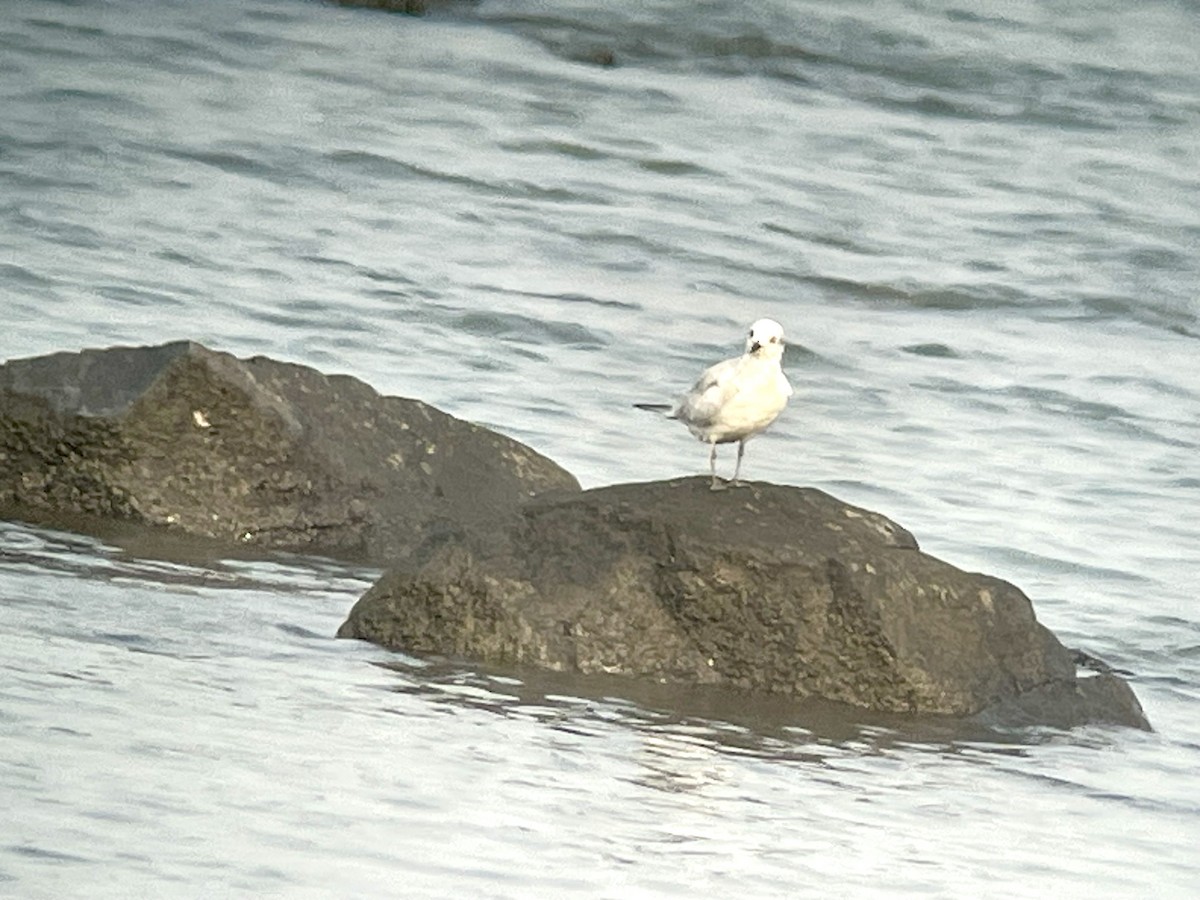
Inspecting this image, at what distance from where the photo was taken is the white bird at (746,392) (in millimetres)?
7727

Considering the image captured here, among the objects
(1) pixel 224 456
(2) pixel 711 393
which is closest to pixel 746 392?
(2) pixel 711 393

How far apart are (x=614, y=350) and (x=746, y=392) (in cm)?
608

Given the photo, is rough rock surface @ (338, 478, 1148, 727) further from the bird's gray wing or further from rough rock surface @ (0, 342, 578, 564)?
rough rock surface @ (0, 342, 578, 564)

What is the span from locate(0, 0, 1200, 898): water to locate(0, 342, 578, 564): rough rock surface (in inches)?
14.4

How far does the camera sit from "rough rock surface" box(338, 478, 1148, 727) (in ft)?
23.9

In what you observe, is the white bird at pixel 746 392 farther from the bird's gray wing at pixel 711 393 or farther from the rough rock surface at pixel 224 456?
the rough rock surface at pixel 224 456

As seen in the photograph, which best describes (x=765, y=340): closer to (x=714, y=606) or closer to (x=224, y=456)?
(x=714, y=606)

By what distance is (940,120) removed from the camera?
21.3m

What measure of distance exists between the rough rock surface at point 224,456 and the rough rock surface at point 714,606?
990mm

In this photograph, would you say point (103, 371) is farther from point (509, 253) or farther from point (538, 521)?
point (509, 253)

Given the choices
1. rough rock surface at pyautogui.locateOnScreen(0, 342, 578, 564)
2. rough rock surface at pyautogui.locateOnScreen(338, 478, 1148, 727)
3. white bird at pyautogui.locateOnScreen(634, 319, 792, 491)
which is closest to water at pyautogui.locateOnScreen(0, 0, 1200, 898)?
rough rock surface at pyautogui.locateOnScreen(338, 478, 1148, 727)

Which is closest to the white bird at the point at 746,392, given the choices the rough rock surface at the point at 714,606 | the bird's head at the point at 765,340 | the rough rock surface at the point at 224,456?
the bird's head at the point at 765,340

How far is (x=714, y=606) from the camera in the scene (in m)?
7.31

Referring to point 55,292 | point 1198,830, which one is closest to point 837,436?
point 55,292
